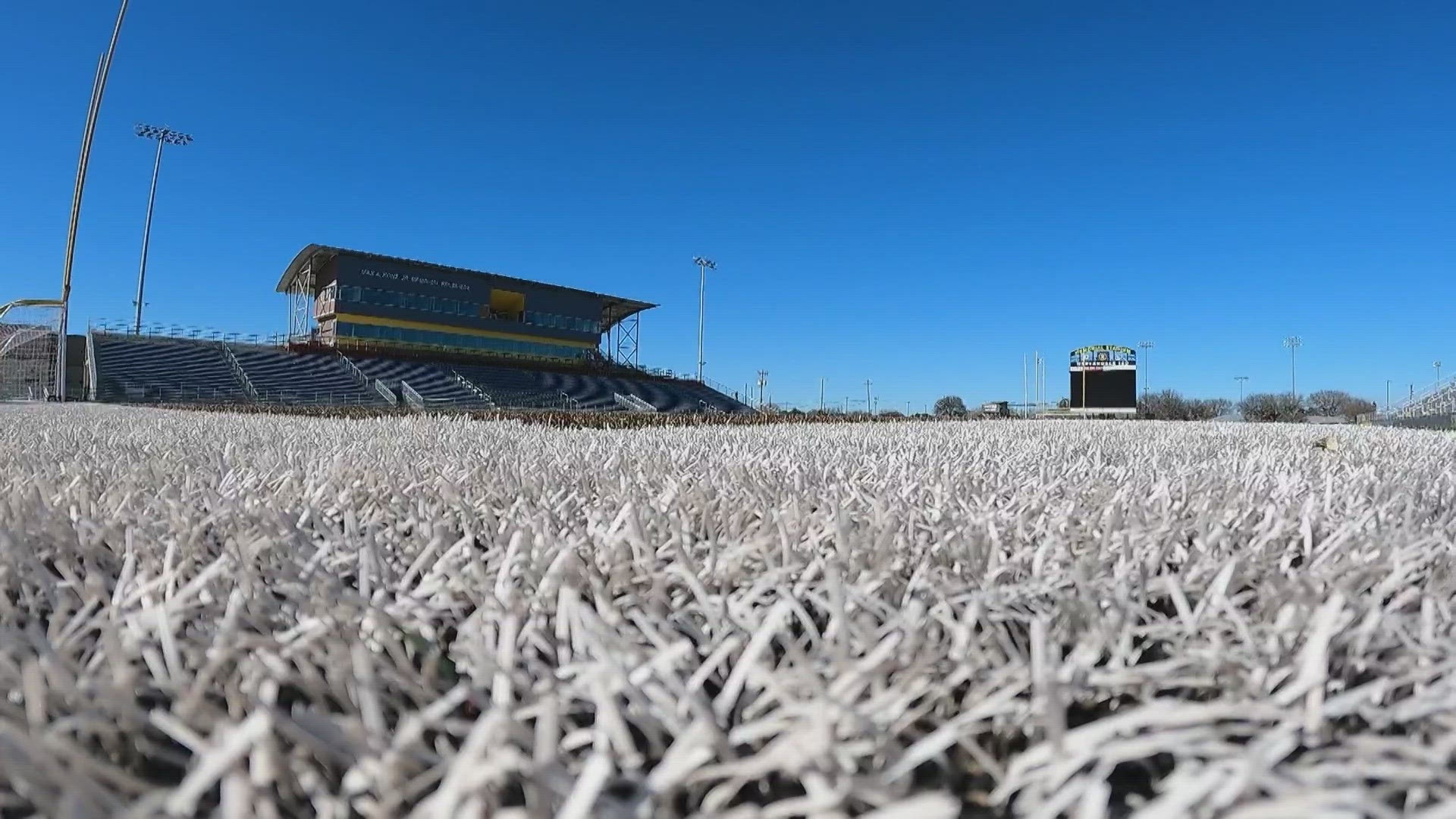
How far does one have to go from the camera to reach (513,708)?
0.51m

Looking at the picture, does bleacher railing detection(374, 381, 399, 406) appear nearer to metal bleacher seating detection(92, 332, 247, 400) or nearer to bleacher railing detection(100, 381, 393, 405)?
bleacher railing detection(100, 381, 393, 405)

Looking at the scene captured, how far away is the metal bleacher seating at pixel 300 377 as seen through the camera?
31953mm

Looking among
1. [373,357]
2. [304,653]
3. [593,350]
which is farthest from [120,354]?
[304,653]

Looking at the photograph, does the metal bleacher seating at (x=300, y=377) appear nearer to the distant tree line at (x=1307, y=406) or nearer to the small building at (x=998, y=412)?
the small building at (x=998, y=412)

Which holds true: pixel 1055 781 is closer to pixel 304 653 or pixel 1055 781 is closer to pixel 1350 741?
pixel 1350 741

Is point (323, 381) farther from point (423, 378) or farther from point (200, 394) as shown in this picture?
point (200, 394)

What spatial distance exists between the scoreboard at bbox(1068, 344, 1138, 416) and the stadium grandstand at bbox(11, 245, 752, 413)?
62.1ft

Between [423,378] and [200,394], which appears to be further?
[423,378]

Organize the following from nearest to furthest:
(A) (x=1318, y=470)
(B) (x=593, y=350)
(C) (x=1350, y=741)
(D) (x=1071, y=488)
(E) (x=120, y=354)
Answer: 1. (C) (x=1350, y=741)
2. (D) (x=1071, y=488)
3. (A) (x=1318, y=470)
4. (E) (x=120, y=354)
5. (B) (x=593, y=350)

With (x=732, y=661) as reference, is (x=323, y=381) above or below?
above

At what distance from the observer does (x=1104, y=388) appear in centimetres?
3625

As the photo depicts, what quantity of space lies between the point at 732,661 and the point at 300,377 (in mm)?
40284

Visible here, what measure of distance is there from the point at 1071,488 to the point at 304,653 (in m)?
1.25

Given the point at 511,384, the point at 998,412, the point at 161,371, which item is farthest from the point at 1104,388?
the point at 161,371
